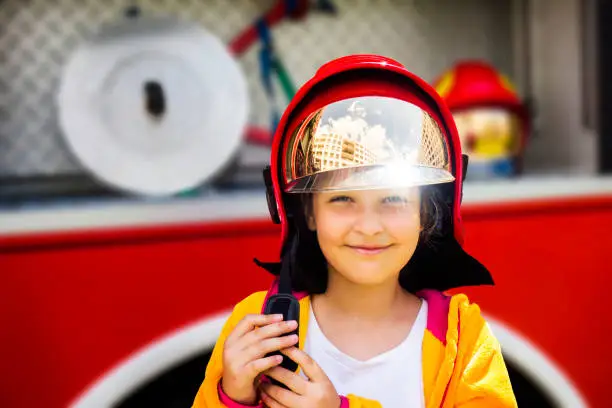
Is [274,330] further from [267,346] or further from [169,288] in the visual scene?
[169,288]

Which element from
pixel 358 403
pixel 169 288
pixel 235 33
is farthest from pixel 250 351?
pixel 235 33

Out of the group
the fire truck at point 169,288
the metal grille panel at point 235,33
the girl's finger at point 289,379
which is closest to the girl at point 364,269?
the girl's finger at point 289,379

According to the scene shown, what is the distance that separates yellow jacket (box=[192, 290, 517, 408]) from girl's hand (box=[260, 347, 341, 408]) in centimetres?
4

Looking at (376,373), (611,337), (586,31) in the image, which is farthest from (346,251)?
(586,31)

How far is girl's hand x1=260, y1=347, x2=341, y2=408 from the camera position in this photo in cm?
60

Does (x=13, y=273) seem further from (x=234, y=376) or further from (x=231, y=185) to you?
(x=231, y=185)

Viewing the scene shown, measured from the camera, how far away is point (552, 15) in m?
1.89

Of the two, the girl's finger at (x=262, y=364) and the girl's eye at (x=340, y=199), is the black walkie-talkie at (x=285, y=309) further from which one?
the girl's eye at (x=340, y=199)

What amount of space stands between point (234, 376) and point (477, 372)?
29 cm

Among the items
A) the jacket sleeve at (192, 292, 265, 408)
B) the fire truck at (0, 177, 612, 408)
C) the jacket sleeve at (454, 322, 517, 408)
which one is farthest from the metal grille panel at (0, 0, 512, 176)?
the jacket sleeve at (454, 322, 517, 408)

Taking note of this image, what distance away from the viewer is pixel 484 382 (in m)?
0.67

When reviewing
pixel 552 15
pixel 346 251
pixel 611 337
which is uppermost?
pixel 552 15

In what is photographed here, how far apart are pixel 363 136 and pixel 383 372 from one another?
307mm

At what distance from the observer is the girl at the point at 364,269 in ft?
1.92
